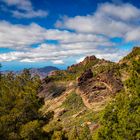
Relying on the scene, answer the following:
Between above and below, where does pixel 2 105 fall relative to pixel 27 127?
above

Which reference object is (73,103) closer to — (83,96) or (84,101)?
(83,96)

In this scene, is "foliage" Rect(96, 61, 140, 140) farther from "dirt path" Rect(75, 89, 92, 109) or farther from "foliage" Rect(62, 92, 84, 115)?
"foliage" Rect(62, 92, 84, 115)

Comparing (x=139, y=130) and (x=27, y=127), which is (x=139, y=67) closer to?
(x=139, y=130)

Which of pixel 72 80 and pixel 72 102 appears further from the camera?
pixel 72 80

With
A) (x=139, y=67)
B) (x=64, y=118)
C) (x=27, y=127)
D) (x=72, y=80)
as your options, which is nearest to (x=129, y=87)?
(x=139, y=67)

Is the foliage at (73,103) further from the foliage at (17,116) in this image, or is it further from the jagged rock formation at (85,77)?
the foliage at (17,116)

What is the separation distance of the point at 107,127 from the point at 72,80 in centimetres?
10100

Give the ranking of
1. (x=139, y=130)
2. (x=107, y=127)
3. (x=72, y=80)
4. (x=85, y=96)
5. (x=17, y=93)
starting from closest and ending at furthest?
(x=139, y=130)
(x=107, y=127)
(x=17, y=93)
(x=85, y=96)
(x=72, y=80)

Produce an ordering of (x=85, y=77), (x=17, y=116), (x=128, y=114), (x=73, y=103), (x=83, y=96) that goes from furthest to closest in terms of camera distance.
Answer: (x=85, y=77) < (x=83, y=96) < (x=73, y=103) < (x=17, y=116) < (x=128, y=114)

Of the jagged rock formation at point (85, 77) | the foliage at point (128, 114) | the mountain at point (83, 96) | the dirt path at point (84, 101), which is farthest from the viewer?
the jagged rock formation at point (85, 77)

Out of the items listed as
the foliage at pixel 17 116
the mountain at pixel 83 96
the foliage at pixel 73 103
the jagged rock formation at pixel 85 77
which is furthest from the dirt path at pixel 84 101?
the foliage at pixel 17 116

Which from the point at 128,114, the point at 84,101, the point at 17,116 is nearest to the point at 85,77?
the point at 84,101

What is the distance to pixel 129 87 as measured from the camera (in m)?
36.2

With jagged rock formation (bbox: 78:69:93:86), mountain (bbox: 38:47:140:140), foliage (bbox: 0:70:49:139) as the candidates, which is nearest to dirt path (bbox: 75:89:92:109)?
mountain (bbox: 38:47:140:140)
